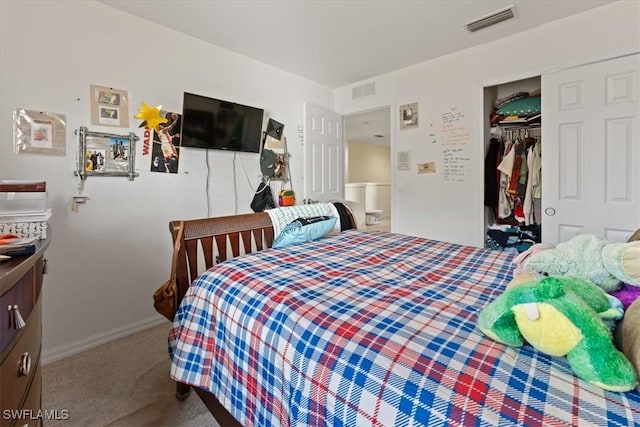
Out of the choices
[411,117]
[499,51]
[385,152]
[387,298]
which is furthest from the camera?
[385,152]

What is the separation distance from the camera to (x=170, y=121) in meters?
2.51

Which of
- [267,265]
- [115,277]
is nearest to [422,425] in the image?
[267,265]

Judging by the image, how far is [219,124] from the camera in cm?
278

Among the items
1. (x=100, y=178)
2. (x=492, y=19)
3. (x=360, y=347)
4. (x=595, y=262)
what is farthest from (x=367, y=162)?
(x=360, y=347)

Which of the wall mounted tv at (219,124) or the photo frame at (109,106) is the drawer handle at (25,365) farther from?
the wall mounted tv at (219,124)

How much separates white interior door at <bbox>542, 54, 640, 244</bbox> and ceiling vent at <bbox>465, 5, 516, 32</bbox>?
64cm

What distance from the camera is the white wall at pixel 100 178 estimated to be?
6.17 feet

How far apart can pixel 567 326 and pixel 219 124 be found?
9.28 ft

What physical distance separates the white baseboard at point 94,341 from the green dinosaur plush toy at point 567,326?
8.49ft

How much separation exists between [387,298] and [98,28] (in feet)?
8.87

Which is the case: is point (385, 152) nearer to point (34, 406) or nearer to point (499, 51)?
point (499, 51)

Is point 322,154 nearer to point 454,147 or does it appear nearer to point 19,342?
point 454,147

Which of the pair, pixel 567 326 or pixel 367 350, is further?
pixel 367 350

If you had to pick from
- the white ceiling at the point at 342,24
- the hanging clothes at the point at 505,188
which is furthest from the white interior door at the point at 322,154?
the hanging clothes at the point at 505,188
